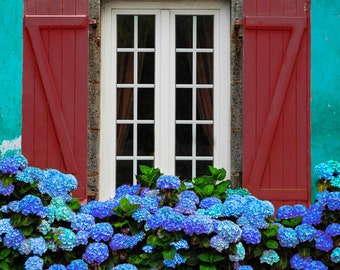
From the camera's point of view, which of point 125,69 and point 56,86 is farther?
point 125,69

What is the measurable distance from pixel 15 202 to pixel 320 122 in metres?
2.49

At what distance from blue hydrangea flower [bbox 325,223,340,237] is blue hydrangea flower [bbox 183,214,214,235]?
2.59ft

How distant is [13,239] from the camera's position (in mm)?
4992

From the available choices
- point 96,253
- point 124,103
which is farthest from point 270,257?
point 124,103

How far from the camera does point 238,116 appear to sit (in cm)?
635

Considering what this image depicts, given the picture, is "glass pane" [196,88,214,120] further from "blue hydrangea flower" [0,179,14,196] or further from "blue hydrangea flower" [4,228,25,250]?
"blue hydrangea flower" [4,228,25,250]

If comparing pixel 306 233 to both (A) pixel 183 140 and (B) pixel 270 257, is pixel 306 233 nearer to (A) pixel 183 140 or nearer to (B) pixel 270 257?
(B) pixel 270 257

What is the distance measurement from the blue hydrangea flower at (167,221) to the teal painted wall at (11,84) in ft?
5.50

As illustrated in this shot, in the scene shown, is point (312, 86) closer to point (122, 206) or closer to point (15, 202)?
point (122, 206)

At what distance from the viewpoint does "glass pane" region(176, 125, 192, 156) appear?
21.2 ft

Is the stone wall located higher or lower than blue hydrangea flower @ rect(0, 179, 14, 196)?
higher

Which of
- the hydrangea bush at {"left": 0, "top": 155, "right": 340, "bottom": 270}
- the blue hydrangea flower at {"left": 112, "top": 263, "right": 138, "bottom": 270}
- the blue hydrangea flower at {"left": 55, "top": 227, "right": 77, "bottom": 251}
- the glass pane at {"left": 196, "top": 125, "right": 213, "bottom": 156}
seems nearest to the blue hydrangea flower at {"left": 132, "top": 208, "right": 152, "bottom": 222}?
the hydrangea bush at {"left": 0, "top": 155, "right": 340, "bottom": 270}

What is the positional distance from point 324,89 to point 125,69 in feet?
5.15

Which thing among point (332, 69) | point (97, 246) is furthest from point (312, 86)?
point (97, 246)
